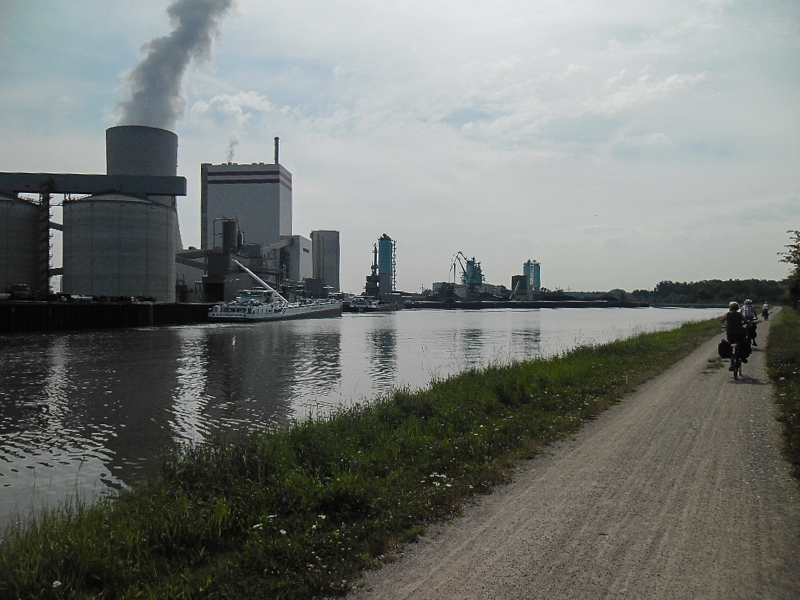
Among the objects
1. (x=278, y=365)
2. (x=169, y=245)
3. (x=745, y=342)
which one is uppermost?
(x=169, y=245)

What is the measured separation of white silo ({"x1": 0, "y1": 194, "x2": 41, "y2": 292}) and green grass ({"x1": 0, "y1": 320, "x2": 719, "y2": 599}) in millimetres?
83811

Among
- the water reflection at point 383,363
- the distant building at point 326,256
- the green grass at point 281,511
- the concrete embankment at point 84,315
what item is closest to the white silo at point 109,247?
the concrete embankment at point 84,315

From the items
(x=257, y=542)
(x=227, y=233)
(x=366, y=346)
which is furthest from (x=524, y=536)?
(x=227, y=233)

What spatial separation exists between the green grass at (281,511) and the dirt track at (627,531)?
42cm

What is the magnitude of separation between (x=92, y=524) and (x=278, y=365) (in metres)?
Result: 22.7

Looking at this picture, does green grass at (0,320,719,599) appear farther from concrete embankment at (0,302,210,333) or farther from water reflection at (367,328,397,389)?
concrete embankment at (0,302,210,333)

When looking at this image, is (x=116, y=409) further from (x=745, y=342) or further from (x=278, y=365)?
(x=745, y=342)

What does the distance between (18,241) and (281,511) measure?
8922 cm

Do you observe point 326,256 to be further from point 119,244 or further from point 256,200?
point 119,244

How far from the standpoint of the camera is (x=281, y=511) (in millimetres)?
6328

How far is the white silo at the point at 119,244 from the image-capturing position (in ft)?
264

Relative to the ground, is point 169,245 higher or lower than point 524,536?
higher

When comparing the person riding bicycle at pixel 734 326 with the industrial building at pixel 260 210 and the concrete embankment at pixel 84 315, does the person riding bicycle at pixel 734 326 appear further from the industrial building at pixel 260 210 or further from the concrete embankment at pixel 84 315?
the industrial building at pixel 260 210

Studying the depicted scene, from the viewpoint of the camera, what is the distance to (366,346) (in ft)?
132
